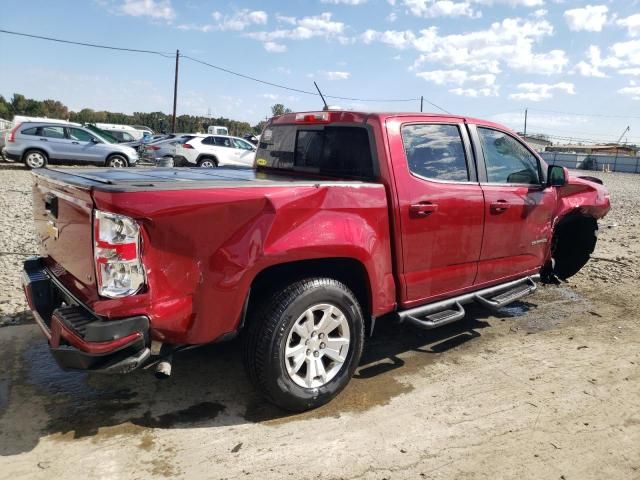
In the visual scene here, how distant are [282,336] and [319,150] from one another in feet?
5.60

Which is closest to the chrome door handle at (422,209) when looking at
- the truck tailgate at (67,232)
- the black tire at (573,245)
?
the truck tailgate at (67,232)

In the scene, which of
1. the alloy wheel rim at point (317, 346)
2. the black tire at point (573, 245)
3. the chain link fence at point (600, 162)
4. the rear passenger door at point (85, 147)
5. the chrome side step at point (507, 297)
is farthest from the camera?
the chain link fence at point (600, 162)

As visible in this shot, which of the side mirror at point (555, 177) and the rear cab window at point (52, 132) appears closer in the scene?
the side mirror at point (555, 177)

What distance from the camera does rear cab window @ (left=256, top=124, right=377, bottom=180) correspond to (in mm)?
3654

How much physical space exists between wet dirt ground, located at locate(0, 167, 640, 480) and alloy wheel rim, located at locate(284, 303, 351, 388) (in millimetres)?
249

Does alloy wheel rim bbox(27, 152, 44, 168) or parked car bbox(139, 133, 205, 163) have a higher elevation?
parked car bbox(139, 133, 205, 163)

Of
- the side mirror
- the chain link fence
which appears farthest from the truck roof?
the chain link fence

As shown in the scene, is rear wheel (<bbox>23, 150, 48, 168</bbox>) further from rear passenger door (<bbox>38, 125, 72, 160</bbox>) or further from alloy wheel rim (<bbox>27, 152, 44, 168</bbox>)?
rear passenger door (<bbox>38, 125, 72, 160</bbox>)

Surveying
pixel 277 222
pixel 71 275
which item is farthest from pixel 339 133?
pixel 71 275

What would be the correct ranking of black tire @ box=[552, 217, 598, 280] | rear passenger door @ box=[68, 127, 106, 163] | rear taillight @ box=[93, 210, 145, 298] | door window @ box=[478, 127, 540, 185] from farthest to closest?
rear passenger door @ box=[68, 127, 106, 163], black tire @ box=[552, 217, 598, 280], door window @ box=[478, 127, 540, 185], rear taillight @ box=[93, 210, 145, 298]

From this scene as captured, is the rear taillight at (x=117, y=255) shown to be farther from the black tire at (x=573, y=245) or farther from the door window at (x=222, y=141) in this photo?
the door window at (x=222, y=141)

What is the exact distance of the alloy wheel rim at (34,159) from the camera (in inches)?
634

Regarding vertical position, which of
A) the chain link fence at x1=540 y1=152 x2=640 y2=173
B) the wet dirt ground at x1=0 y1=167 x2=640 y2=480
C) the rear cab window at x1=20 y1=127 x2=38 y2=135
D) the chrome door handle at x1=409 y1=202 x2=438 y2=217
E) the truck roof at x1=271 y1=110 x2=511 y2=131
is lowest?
the wet dirt ground at x1=0 y1=167 x2=640 y2=480

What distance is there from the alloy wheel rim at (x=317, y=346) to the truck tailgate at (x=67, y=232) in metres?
1.17
